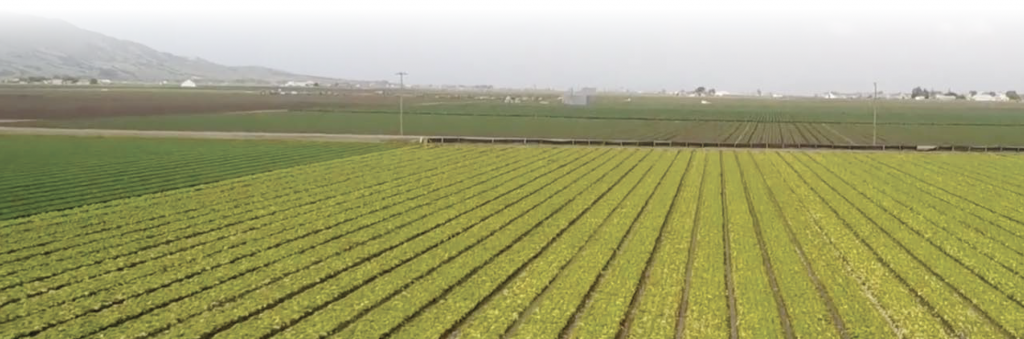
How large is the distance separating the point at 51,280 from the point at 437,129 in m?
73.7

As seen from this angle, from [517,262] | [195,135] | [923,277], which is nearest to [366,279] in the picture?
[517,262]

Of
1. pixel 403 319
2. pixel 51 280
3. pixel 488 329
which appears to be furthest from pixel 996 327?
pixel 51 280

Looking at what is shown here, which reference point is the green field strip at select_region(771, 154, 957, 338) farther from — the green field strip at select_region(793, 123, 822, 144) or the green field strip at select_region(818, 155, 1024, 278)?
the green field strip at select_region(793, 123, 822, 144)

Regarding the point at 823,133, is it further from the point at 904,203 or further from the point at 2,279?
the point at 2,279

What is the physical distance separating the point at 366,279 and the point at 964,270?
15.4m

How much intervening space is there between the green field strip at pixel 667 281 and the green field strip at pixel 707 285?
0.21 metres

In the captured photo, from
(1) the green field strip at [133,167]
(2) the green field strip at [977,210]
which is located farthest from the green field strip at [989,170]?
(1) the green field strip at [133,167]

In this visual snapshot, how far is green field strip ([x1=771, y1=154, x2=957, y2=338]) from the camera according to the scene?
17.1 meters

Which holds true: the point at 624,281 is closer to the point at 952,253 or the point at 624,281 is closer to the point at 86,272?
the point at 952,253

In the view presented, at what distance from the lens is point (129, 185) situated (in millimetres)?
36000

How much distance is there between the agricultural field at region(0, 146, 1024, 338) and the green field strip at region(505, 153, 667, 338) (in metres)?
0.08

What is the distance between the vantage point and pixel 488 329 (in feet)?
53.9

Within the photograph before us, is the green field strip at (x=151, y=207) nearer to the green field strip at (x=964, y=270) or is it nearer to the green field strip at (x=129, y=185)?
the green field strip at (x=129, y=185)

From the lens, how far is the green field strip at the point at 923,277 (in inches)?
679
